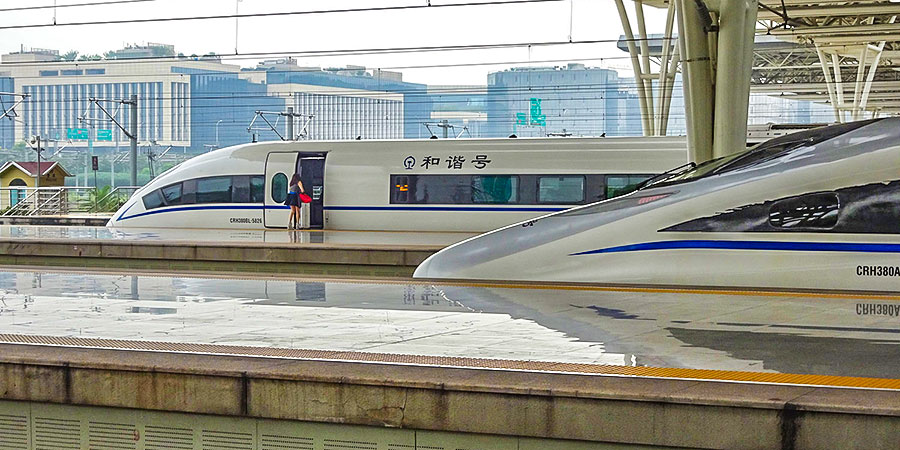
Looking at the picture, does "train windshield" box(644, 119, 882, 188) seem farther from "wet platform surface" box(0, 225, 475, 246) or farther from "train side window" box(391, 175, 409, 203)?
"train side window" box(391, 175, 409, 203)

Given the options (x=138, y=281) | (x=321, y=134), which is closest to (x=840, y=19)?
(x=138, y=281)

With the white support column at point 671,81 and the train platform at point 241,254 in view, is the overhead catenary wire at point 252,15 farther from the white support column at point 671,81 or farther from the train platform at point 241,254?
the white support column at point 671,81

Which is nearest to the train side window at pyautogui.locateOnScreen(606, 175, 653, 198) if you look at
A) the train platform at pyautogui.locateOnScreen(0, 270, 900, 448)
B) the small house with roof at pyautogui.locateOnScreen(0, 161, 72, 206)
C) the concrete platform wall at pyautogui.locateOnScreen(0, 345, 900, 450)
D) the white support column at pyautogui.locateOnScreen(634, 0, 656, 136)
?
the white support column at pyautogui.locateOnScreen(634, 0, 656, 136)

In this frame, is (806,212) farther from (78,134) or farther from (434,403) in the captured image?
(78,134)

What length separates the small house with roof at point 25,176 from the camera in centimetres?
3806

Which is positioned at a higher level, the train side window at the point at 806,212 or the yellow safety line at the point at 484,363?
the train side window at the point at 806,212

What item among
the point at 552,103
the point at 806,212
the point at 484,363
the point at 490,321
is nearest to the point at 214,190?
the point at 806,212

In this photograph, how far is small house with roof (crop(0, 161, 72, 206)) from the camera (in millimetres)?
38062

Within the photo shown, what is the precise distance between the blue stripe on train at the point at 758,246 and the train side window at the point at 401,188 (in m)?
9.63

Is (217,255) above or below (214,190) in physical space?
below

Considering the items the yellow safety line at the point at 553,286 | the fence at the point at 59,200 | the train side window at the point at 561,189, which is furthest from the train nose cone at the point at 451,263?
the fence at the point at 59,200

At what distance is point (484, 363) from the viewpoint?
5.04 meters

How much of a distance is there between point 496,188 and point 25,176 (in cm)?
2566

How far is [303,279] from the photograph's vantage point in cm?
993
